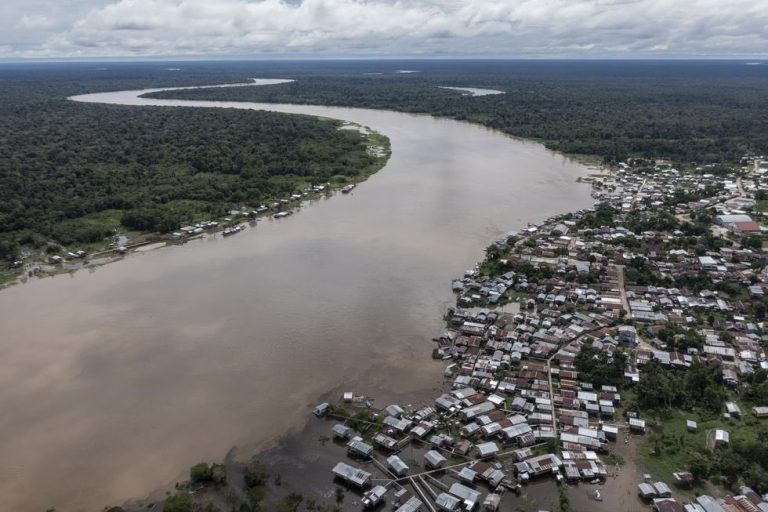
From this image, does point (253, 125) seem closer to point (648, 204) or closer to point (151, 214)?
point (151, 214)

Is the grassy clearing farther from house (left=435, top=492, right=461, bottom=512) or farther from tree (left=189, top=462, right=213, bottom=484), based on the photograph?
tree (left=189, top=462, right=213, bottom=484)

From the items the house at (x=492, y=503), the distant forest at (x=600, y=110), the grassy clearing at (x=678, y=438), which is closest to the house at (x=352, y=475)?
the house at (x=492, y=503)

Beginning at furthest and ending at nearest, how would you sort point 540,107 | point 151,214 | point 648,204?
point 540,107, point 648,204, point 151,214

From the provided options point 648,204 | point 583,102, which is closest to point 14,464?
point 648,204

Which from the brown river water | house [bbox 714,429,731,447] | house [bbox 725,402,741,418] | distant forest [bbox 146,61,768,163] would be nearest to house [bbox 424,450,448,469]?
the brown river water

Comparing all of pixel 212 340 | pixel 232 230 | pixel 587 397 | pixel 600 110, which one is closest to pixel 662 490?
pixel 587 397

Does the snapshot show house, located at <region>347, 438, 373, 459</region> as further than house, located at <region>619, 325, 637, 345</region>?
No

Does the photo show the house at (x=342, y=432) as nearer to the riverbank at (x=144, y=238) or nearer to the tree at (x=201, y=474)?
the tree at (x=201, y=474)
